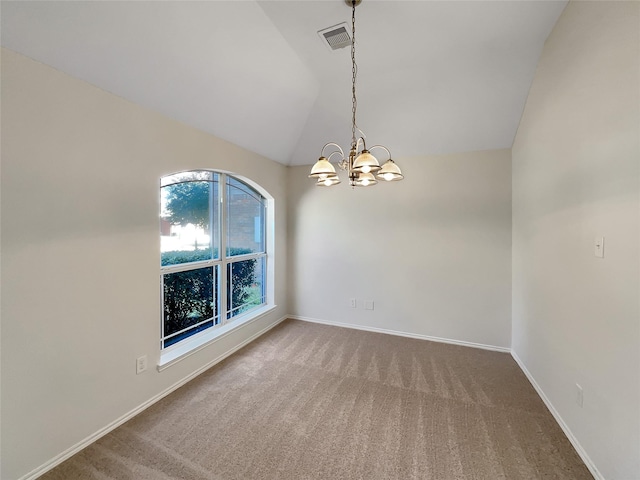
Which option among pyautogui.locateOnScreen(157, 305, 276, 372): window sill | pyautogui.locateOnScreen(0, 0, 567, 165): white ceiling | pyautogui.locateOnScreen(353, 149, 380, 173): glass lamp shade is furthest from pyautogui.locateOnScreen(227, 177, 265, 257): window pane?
pyautogui.locateOnScreen(353, 149, 380, 173): glass lamp shade

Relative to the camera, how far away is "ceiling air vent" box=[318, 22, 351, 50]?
2.17 metres

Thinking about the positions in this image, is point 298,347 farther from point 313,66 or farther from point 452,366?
point 313,66

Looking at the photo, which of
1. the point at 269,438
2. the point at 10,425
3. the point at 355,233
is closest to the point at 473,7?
the point at 355,233

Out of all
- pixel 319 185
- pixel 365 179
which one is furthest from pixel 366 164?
pixel 319 185

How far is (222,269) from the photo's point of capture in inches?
124

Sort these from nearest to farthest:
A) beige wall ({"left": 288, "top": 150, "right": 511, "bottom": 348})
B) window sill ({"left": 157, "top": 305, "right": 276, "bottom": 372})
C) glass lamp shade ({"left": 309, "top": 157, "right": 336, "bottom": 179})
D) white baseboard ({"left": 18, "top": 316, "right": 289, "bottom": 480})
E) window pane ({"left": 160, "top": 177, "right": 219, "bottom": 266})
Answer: white baseboard ({"left": 18, "top": 316, "right": 289, "bottom": 480})
glass lamp shade ({"left": 309, "top": 157, "right": 336, "bottom": 179})
window sill ({"left": 157, "top": 305, "right": 276, "bottom": 372})
window pane ({"left": 160, "top": 177, "right": 219, "bottom": 266})
beige wall ({"left": 288, "top": 150, "right": 511, "bottom": 348})

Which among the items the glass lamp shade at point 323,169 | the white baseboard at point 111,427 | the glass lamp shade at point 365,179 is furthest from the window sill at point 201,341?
the glass lamp shade at point 365,179

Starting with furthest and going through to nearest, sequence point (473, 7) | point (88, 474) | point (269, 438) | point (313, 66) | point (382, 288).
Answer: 1. point (382, 288)
2. point (313, 66)
3. point (473, 7)
4. point (269, 438)
5. point (88, 474)

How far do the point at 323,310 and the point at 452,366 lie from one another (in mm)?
1887

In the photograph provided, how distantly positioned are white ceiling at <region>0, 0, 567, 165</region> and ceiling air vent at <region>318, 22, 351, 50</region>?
2.1 inches

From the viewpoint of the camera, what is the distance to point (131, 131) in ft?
6.52

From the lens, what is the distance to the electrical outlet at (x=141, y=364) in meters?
2.09

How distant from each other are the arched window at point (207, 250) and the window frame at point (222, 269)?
0.01 m

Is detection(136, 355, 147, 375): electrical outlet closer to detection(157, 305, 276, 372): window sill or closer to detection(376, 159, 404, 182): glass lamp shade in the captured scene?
detection(157, 305, 276, 372): window sill
